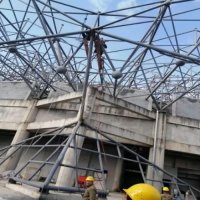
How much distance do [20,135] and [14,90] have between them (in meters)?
5.65

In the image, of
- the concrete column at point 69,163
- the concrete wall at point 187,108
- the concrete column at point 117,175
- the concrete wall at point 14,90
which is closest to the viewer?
the concrete column at point 69,163

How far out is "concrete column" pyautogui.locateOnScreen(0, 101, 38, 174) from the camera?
12.5m

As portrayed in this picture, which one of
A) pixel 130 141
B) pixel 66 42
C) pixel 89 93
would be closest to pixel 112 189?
pixel 130 141

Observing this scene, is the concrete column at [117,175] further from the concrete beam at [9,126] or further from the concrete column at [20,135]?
the concrete beam at [9,126]

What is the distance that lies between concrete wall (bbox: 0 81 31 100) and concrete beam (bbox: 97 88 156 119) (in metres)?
8.17

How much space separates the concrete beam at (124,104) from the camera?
451 inches

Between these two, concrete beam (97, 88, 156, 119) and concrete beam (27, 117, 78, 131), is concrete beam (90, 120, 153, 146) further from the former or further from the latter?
concrete beam (27, 117, 78, 131)

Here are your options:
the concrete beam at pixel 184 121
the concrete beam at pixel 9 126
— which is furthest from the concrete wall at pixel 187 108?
the concrete beam at pixel 9 126

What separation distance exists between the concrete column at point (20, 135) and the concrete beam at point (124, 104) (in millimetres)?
6351

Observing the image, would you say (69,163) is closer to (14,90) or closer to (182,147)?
(182,147)

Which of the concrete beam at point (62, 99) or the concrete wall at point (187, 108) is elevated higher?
the concrete wall at point (187, 108)

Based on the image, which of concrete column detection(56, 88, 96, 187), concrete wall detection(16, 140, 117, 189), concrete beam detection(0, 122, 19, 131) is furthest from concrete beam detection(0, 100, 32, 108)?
concrete column detection(56, 88, 96, 187)

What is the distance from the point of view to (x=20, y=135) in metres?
13.2

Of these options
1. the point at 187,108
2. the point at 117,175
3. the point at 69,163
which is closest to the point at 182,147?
the point at 187,108
